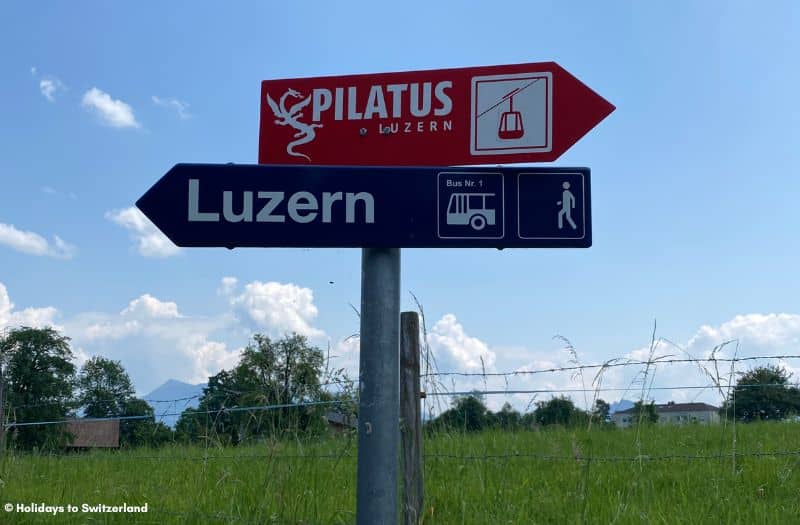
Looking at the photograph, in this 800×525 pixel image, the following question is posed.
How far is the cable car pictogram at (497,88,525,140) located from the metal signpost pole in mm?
721

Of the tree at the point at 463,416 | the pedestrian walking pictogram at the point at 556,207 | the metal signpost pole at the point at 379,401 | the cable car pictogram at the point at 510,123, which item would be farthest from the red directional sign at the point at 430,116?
the tree at the point at 463,416

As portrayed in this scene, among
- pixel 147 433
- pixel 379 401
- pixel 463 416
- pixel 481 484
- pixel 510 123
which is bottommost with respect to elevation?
pixel 147 433

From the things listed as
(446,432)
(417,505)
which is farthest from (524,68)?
(446,432)

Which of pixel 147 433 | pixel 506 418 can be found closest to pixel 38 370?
pixel 147 433

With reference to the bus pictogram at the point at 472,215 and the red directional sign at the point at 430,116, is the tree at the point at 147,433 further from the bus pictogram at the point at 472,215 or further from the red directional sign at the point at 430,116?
the bus pictogram at the point at 472,215

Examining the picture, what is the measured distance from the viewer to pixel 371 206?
2863 mm

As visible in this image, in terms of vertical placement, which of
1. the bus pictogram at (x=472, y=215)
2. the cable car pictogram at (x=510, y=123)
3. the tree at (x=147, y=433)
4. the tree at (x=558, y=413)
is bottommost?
the tree at (x=147, y=433)

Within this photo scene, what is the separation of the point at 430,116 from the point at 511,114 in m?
0.34

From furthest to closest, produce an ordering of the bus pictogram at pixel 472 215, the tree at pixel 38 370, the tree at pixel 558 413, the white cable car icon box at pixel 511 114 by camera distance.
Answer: the tree at pixel 38 370 < the tree at pixel 558 413 < the white cable car icon box at pixel 511 114 < the bus pictogram at pixel 472 215

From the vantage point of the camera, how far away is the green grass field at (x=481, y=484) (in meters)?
4.20

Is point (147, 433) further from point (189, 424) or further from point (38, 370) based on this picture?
point (38, 370)

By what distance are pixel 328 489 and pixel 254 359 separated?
107 centimetres

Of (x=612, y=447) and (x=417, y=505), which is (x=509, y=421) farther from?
(x=417, y=505)

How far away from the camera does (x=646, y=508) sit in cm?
452
